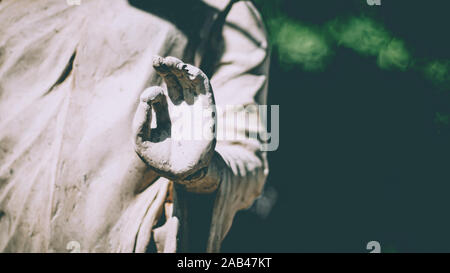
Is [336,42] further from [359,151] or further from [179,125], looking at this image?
[179,125]

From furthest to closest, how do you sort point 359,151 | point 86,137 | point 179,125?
point 359,151, point 86,137, point 179,125

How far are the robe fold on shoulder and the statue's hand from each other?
270 mm

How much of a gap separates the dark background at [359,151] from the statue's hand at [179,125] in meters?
1.20

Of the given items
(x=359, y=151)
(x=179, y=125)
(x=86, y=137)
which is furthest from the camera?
(x=359, y=151)

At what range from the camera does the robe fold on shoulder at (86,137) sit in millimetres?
1735

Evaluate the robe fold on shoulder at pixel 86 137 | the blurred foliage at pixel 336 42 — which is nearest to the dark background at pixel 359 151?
the blurred foliage at pixel 336 42

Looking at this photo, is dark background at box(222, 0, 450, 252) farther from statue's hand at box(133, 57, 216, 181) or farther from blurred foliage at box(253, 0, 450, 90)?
statue's hand at box(133, 57, 216, 181)

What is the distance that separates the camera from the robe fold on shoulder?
174cm

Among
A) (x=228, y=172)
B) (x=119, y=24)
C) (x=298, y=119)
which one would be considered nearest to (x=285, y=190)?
(x=298, y=119)

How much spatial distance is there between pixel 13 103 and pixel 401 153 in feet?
6.00

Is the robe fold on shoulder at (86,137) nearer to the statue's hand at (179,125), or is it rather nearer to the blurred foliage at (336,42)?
the statue's hand at (179,125)

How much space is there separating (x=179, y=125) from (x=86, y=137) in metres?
0.45

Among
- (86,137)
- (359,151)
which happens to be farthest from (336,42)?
(86,137)

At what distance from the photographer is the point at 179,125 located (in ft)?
4.83
